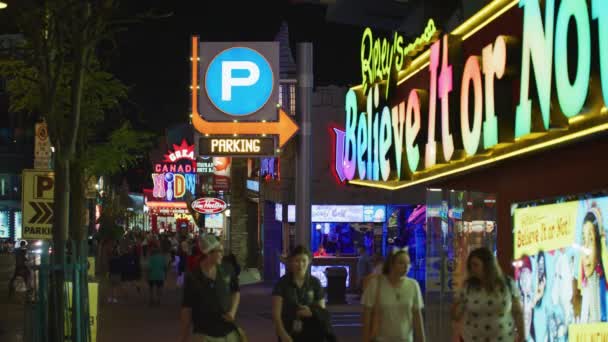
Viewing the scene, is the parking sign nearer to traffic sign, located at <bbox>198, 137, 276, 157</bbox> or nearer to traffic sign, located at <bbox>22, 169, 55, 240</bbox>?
traffic sign, located at <bbox>198, 137, 276, 157</bbox>

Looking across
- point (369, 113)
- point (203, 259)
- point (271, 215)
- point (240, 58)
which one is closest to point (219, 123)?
point (240, 58)

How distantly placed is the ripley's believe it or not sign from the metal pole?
1.23m

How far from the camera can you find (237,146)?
19.3m

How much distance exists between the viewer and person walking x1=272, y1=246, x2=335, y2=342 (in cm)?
955

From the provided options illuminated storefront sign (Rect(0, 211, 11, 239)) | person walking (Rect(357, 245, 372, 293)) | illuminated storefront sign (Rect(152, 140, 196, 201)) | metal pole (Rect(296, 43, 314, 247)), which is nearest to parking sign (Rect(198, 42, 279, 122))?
metal pole (Rect(296, 43, 314, 247))

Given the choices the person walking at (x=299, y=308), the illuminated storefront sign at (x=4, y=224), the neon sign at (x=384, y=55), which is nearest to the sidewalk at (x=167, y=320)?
the neon sign at (x=384, y=55)

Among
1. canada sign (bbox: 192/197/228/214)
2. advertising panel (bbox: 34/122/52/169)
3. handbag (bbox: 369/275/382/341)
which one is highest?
advertising panel (bbox: 34/122/52/169)

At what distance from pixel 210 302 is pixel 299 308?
1042 mm

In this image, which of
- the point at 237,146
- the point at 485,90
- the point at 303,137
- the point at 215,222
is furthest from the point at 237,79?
the point at 215,222

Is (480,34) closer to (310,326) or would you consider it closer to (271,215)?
(310,326)

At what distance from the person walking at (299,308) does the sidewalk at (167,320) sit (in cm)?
825

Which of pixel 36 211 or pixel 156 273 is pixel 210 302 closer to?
pixel 36 211

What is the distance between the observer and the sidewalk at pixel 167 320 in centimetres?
1884

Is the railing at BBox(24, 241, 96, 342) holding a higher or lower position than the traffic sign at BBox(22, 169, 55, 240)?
lower
